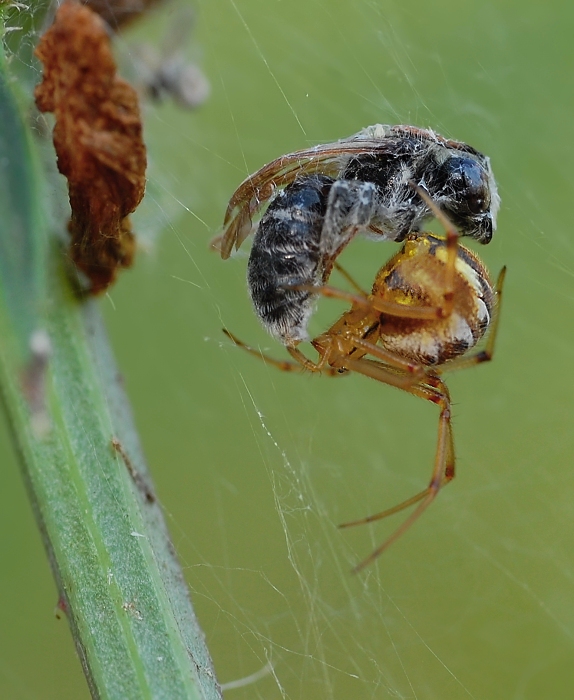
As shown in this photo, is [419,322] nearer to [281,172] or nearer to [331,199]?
[331,199]

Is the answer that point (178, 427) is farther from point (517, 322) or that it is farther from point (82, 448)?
point (82, 448)

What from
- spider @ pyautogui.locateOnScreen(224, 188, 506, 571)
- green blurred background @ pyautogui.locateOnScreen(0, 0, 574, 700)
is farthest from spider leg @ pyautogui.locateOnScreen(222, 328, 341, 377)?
green blurred background @ pyautogui.locateOnScreen(0, 0, 574, 700)

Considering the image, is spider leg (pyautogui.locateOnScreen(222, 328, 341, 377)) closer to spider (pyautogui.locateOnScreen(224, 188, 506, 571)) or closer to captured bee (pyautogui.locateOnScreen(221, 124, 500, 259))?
spider (pyautogui.locateOnScreen(224, 188, 506, 571))

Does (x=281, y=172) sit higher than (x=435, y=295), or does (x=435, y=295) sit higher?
(x=281, y=172)

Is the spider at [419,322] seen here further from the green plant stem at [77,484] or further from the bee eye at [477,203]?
the green plant stem at [77,484]

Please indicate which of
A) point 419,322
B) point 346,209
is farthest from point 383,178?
point 419,322

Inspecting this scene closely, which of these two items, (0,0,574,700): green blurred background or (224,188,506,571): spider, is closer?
(224,188,506,571): spider

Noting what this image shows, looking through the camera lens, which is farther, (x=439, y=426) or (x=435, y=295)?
(x=439, y=426)

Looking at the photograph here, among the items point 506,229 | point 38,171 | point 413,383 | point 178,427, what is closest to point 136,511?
point 38,171
